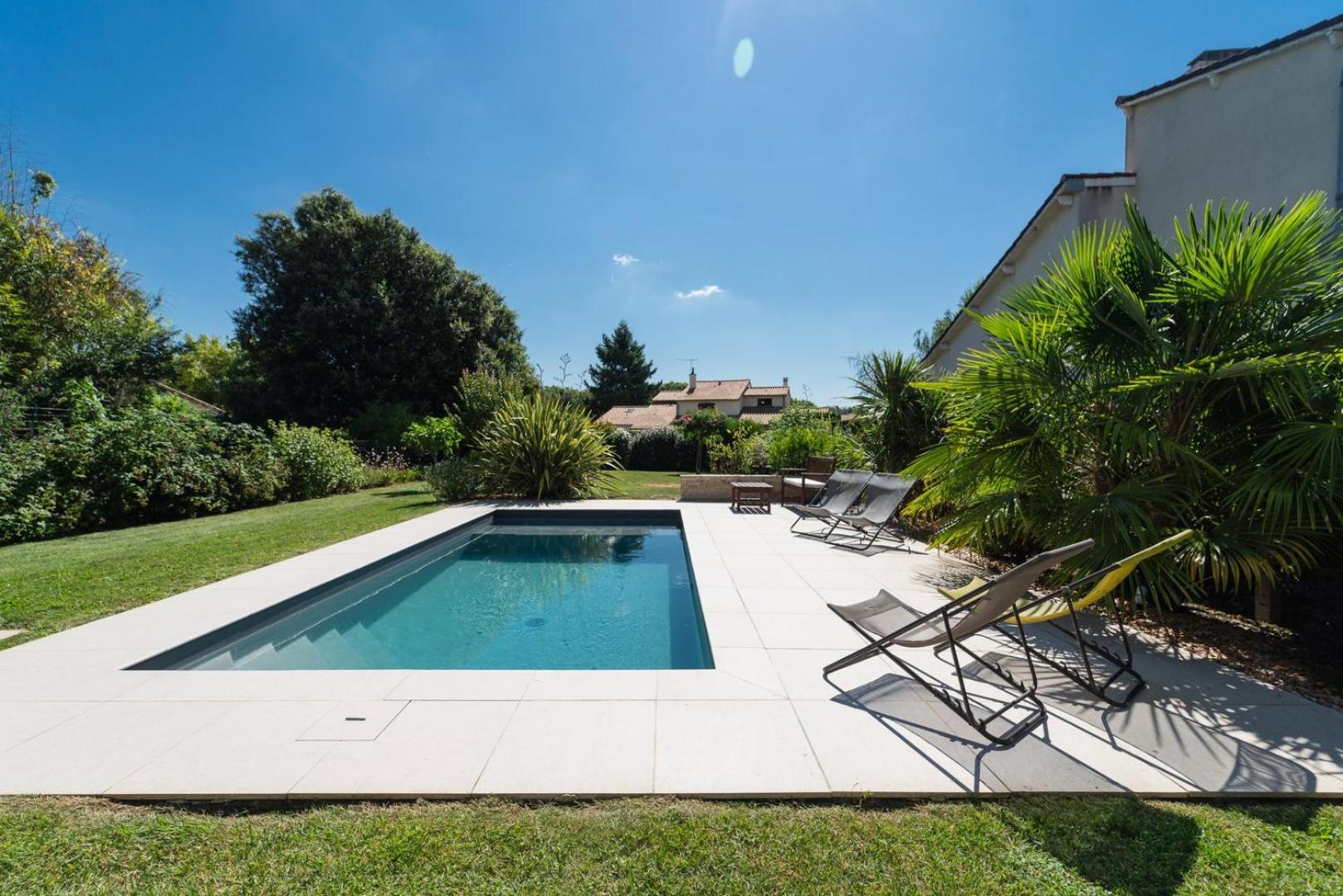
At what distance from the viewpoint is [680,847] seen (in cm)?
183

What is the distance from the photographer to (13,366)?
13.1 m

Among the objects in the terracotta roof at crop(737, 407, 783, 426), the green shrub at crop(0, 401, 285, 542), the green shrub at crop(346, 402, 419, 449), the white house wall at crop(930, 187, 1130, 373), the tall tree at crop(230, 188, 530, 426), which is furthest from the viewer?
the terracotta roof at crop(737, 407, 783, 426)

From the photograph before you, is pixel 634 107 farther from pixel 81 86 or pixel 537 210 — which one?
pixel 81 86

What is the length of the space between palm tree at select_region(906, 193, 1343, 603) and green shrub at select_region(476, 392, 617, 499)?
8.62m

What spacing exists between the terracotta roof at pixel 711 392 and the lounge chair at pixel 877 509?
34.2m

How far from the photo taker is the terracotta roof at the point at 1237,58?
6336 millimetres

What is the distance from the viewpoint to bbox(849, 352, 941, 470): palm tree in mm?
8703

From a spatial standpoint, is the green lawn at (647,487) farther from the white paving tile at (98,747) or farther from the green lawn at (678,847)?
the green lawn at (678,847)

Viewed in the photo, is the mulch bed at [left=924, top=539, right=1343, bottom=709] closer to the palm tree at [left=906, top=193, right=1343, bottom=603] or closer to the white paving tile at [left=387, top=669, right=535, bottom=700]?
the palm tree at [left=906, top=193, right=1343, bottom=603]

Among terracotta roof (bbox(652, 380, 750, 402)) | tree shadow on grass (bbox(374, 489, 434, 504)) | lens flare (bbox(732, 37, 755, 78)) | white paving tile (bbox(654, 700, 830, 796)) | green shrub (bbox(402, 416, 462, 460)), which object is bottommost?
white paving tile (bbox(654, 700, 830, 796))

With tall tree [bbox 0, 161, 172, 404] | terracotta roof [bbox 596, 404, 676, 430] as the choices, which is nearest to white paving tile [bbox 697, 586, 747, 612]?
tall tree [bbox 0, 161, 172, 404]

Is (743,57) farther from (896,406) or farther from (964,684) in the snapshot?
(964,684)

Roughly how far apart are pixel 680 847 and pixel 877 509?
587 centimetres

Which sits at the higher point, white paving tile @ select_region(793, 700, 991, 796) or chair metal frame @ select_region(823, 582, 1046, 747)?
chair metal frame @ select_region(823, 582, 1046, 747)
